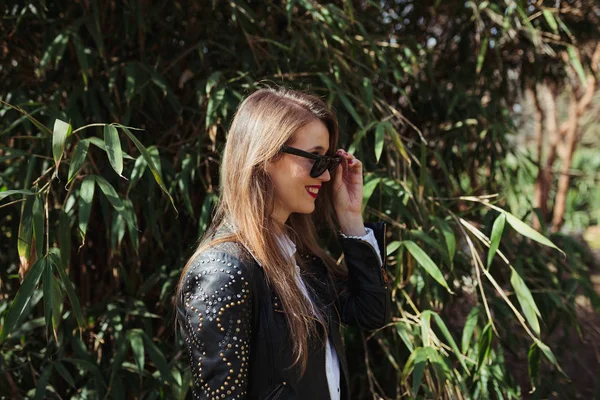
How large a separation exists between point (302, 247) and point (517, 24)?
139cm

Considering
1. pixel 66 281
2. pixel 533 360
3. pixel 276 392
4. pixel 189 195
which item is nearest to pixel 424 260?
pixel 533 360

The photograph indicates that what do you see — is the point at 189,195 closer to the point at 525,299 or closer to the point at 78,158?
the point at 78,158

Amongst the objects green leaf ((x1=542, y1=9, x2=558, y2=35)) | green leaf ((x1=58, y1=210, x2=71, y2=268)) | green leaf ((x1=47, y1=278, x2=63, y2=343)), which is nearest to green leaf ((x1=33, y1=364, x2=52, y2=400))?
green leaf ((x1=58, y1=210, x2=71, y2=268))

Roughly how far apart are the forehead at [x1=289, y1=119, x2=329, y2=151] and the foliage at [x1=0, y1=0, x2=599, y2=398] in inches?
16.0

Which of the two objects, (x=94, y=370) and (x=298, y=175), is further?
(x=94, y=370)

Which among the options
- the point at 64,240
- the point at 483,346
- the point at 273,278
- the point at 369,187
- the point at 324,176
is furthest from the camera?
the point at 369,187

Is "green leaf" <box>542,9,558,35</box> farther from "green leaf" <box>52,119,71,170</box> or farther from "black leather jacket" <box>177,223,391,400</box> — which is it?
"green leaf" <box>52,119,71,170</box>

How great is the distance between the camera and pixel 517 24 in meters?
2.28

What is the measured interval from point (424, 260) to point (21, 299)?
968 mm

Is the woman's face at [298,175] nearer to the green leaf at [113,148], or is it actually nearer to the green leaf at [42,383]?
the green leaf at [113,148]

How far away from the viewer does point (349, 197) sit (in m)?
1.46

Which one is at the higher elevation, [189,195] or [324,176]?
[324,176]

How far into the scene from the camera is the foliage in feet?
5.60

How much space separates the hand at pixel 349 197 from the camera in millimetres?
1446
